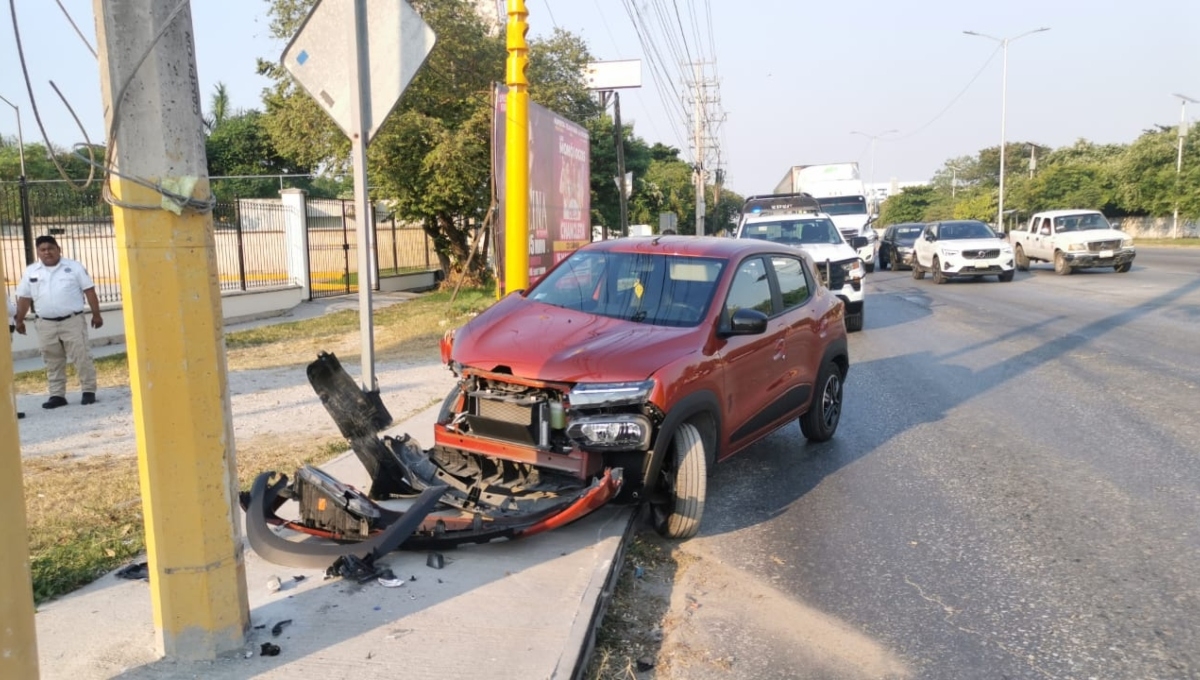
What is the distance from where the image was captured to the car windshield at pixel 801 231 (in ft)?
48.6

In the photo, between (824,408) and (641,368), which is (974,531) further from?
(641,368)

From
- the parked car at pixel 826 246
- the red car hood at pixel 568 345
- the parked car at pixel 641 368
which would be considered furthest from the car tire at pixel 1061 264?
the red car hood at pixel 568 345

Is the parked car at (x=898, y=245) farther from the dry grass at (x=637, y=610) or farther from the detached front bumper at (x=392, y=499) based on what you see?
the detached front bumper at (x=392, y=499)

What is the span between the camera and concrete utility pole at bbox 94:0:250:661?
9.78 ft

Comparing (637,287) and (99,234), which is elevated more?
(99,234)

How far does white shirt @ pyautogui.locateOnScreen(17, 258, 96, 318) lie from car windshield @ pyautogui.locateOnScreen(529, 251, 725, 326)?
5.34 m

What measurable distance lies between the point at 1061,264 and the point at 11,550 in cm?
2553

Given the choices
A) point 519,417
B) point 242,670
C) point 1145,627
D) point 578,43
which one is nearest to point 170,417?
point 242,670

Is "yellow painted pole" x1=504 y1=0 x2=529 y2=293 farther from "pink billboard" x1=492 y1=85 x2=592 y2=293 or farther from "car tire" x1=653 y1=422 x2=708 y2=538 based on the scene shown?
"car tire" x1=653 y1=422 x2=708 y2=538

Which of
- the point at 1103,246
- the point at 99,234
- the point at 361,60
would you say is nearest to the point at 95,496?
the point at 361,60

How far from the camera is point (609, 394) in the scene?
15.3ft

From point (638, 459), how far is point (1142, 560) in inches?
109

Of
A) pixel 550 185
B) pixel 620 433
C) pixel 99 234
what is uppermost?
pixel 550 185

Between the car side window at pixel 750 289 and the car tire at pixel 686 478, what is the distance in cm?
Answer: 106
